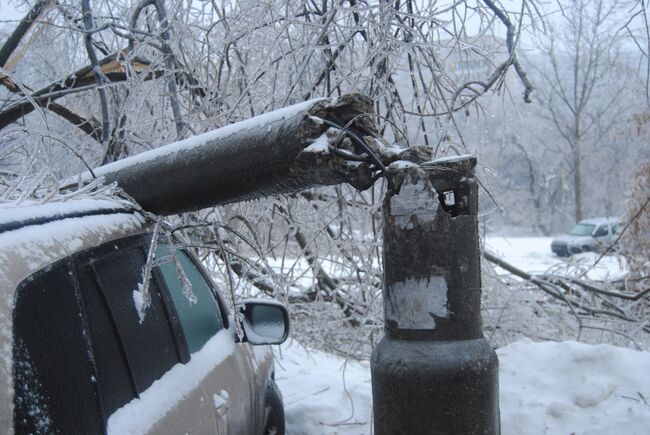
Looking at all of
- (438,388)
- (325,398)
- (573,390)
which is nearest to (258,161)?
(438,388)

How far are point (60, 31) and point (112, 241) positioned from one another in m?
5.08

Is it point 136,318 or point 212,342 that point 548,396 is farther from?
point 136,318

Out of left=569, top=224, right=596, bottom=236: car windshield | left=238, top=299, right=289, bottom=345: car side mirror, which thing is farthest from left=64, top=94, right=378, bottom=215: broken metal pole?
left=569, top=224, right=596, bottom=236: car windshield

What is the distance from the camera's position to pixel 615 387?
16.4ft

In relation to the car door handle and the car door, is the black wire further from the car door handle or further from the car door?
the car door handle

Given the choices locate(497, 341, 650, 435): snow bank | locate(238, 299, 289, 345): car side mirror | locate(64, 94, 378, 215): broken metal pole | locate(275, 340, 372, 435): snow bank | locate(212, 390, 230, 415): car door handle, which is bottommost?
locate(275, 340, 372, 435): snow bank

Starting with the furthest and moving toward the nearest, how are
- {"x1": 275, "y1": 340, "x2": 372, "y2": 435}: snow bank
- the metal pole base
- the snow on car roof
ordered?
{"x1": 275, "y1": 340, "x2": 372, "y2": 435}: snow bank < the metal pole base < the snow on car roof

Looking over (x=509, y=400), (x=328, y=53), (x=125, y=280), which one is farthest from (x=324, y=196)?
(x=125, y=280)

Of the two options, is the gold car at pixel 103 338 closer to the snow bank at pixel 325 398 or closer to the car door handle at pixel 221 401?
the car door handle at pixel 221 401

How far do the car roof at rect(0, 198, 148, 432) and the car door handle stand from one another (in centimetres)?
64

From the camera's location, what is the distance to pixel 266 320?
3076 millimetres

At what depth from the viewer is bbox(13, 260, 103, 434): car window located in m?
1.37

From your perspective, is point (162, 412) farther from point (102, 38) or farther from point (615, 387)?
point (102, 38)

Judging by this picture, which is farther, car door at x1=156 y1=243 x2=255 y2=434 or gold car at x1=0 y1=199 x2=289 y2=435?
car door at x1=156 y1=243 x2=255 y2=434
